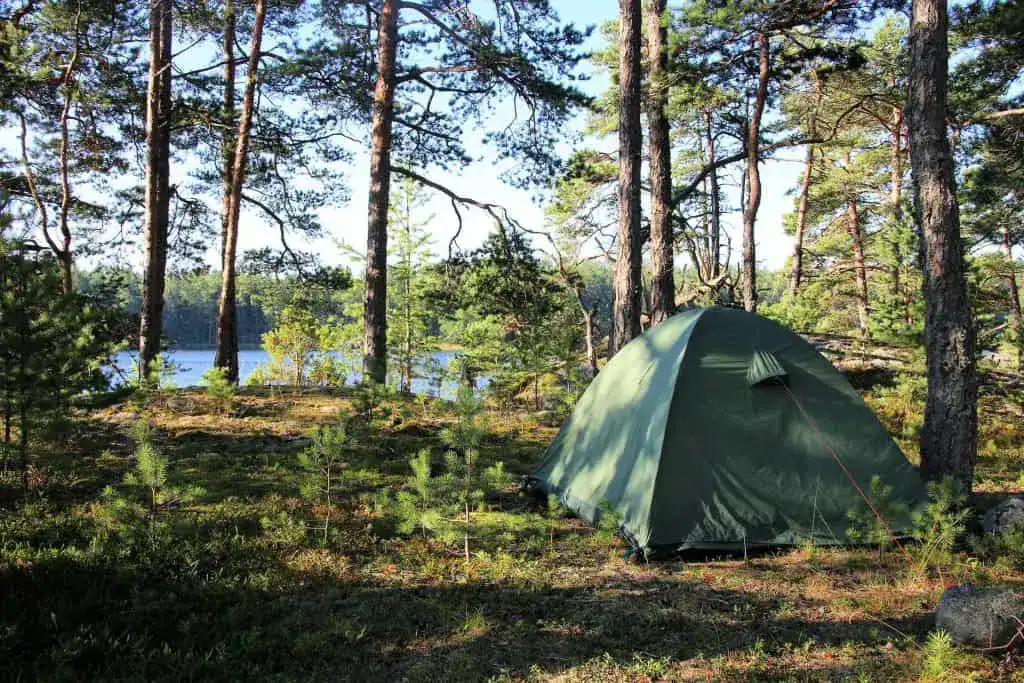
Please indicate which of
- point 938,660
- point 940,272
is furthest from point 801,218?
point 938,660

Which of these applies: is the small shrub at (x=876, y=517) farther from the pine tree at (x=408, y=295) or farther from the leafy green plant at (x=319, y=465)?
the pine tree at (x=408, y=295)

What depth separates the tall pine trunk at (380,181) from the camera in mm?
10812

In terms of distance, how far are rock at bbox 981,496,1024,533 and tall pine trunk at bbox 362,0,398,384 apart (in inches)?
336

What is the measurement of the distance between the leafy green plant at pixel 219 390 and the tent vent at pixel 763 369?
7024mm

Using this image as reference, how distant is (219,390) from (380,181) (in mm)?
4556

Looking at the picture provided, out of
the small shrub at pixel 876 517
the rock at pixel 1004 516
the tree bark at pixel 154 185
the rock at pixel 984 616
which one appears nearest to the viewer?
the rock at pixel 984 616

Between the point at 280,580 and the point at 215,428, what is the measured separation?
503 cm

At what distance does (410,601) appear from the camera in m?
4.36

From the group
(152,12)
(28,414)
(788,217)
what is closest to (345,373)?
(152,12)

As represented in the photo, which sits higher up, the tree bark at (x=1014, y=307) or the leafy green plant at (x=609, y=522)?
the tree bark at (x=1014, y=307)

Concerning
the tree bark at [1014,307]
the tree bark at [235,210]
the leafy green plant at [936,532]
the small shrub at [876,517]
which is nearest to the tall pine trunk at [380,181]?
the tree bark at [235,210]

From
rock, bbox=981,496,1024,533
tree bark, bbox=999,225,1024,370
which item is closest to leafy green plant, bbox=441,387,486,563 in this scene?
rock, bbox=981,496,1024,533

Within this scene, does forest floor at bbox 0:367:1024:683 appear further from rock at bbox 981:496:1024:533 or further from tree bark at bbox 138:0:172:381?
tree bark at bbox 138:0:172:381

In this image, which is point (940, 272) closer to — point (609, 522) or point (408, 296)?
point (609, 522)
